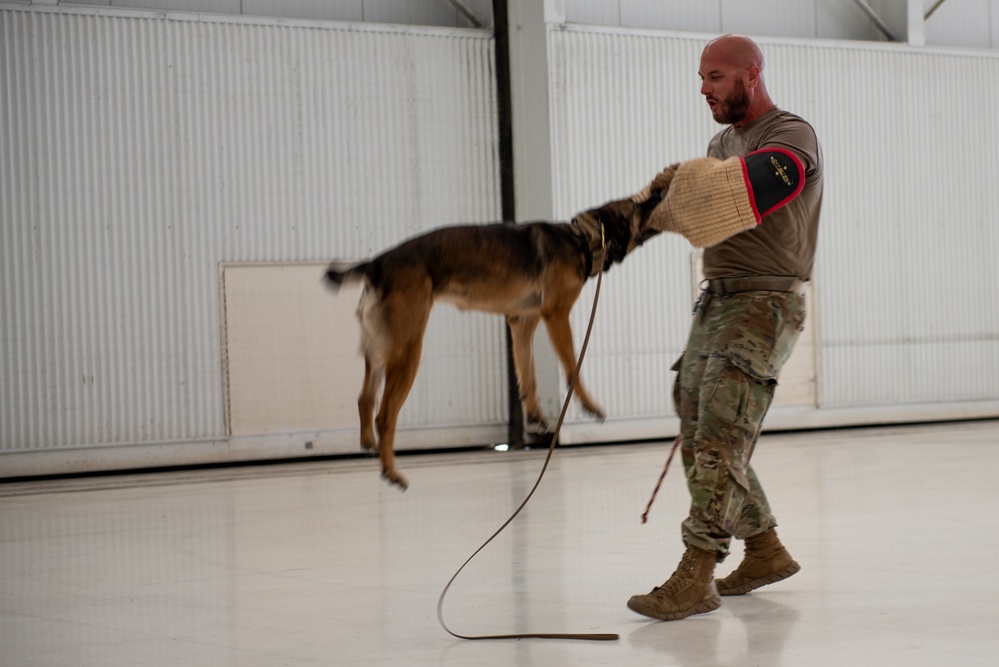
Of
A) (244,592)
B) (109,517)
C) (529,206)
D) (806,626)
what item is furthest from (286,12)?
(806,626)

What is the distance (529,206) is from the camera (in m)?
11.7

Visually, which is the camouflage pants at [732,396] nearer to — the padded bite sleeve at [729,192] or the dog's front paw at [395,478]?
the padded bite sleeve at [729,192]

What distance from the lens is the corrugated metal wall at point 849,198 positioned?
1198 cm

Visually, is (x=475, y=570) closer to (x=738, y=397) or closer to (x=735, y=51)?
(x=738, y=397)

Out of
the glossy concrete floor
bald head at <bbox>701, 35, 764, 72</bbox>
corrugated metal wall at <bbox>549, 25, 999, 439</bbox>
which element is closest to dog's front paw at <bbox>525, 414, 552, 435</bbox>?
the glossy concrete floor

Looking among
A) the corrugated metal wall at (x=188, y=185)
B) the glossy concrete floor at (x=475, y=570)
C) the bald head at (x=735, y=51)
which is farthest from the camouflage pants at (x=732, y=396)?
the corrugated metal wall at (x=188, y=185)

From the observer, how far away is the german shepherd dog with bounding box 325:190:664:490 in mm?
3850

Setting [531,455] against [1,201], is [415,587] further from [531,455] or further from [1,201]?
[1,201]

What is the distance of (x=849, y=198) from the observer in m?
13.0

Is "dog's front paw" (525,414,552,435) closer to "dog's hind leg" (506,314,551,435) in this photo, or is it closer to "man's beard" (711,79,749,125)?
"dog's hind leg" (506,314,551,435)

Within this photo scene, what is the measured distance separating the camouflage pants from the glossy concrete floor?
16.7 inches

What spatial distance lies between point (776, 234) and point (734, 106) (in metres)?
0.51

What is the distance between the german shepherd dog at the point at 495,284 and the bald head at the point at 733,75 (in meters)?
0.48

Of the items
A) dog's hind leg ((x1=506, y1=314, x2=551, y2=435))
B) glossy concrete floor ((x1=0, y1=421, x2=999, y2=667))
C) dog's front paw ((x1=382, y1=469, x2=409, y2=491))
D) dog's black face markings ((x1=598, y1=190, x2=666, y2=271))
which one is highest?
dog's black face markings ((x1=598, y1=190, x2=666, y2=271))
